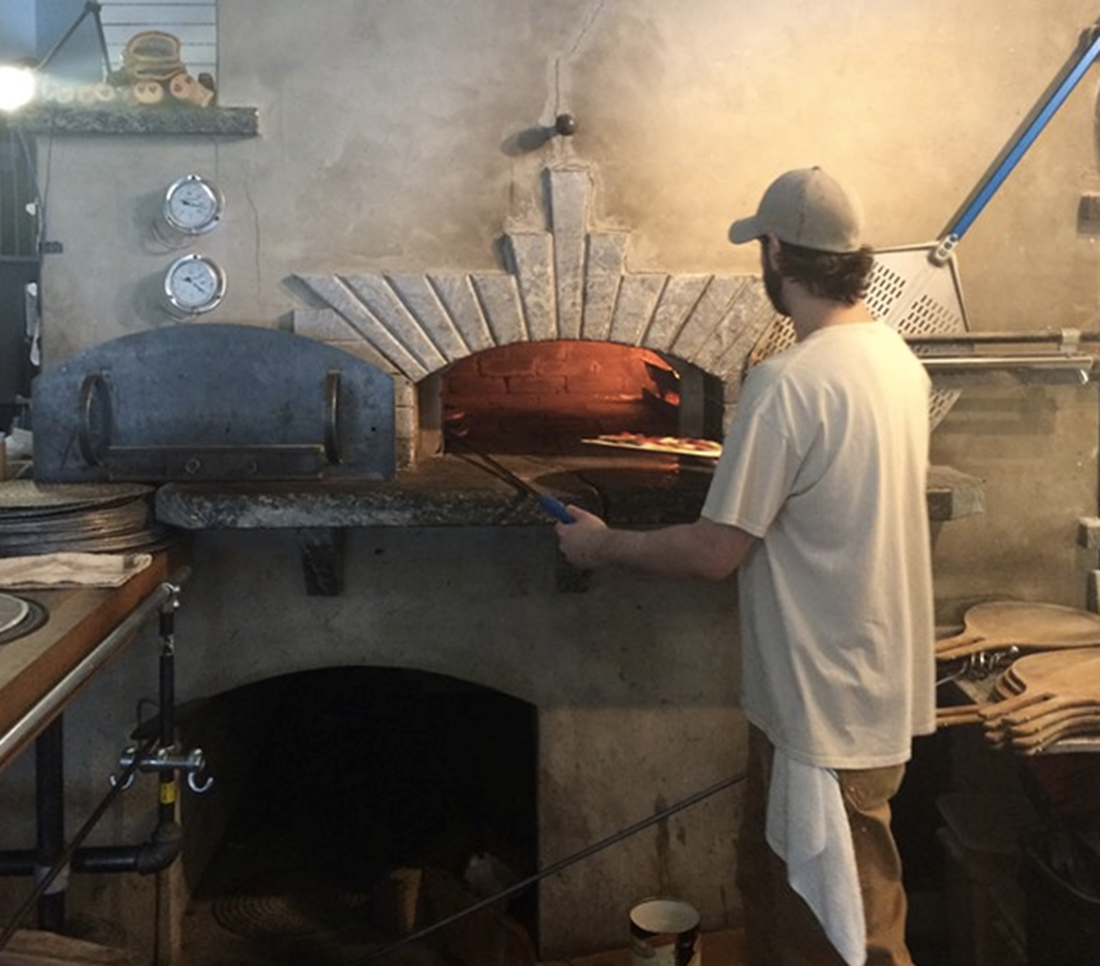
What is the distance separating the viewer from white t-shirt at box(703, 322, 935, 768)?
72.7 inches

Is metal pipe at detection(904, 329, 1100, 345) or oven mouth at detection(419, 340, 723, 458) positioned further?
oven mouth at detection(419, 340, 723, 458)

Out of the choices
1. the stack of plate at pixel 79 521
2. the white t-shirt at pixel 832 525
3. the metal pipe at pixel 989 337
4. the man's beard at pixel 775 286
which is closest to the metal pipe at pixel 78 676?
the stack of plate at pixel 79 521

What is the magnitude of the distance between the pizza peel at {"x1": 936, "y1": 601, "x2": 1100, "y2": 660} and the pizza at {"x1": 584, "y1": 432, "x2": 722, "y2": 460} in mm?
704

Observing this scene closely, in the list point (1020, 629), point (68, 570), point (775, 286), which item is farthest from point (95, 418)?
point (1020, 629)

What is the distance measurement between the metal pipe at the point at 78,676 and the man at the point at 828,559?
0.93 metres

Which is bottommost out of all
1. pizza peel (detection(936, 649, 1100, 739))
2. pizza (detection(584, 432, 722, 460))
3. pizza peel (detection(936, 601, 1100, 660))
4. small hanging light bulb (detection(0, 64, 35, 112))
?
pizza peel (detection(936, 649, 1100, 739))

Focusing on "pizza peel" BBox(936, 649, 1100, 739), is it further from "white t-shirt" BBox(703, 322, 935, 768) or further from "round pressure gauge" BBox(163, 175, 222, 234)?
"round pressure gauge" BBox(163, 175, 222, 234)

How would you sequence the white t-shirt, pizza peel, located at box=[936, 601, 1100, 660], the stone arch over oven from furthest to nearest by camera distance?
the stone arch over oven
pizza peel, located at box=[936, 601, 1100, 660]
the white t-shirt

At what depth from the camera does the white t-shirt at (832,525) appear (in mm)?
1846

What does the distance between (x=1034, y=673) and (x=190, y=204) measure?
220cm

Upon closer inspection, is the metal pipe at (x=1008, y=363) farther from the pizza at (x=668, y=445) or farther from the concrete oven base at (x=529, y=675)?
the concrete oven base at (x=529, y=675)

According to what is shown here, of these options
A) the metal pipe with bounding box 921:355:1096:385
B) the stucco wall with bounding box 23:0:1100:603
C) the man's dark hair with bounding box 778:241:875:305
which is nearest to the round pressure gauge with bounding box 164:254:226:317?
the stucco wall with bounding box 23:0:1100:603

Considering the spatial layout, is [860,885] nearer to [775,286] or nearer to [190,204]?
[775,286]

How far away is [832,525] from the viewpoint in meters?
1.88
